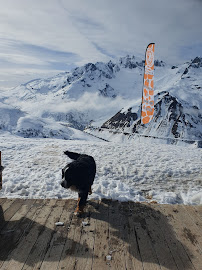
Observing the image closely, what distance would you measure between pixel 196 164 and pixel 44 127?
135 metres

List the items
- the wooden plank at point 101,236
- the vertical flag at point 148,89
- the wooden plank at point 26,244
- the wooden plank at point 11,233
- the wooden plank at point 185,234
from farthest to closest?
the vertical flag at point 148,89 < the wooden plank at point 11,233 < the wooden plank at point 185,234 < the wooden plank at point 101,236 < the wooden plank at point 26,244

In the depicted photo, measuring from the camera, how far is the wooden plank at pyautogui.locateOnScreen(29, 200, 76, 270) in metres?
3.83

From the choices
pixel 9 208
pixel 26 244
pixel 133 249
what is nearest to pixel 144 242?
pixel 133 249

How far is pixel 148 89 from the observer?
1193 centimetres

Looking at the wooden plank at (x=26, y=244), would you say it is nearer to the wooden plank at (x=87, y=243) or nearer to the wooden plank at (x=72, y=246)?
the wooden plank at (x=72, y=246)

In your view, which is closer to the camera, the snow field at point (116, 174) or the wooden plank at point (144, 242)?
the wooden plank at point (144, 242)

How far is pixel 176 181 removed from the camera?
905 cm

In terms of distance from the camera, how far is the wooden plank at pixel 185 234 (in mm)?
4012

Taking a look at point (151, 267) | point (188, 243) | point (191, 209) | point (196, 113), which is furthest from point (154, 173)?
point (196, 113)

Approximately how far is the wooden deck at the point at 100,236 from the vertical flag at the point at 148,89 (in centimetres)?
670

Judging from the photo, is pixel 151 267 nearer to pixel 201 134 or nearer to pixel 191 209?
pixel 191 209

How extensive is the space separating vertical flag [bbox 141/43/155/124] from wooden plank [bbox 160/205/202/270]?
6706 mm

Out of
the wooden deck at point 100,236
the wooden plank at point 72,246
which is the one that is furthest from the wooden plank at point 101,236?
the wooden plank at point 72,246

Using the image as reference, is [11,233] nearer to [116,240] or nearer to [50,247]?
[50,247]
